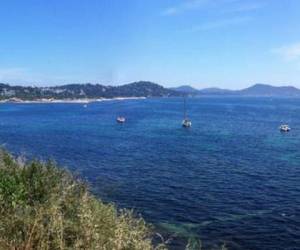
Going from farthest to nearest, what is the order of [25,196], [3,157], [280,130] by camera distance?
[280,130] → [3,157] → [25,196]

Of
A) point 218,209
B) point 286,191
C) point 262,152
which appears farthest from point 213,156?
point 218,209

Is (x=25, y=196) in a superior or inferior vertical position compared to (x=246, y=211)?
superior

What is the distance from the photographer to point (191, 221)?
4503 centimetres

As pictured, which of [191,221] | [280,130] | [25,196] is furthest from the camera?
[280,130]

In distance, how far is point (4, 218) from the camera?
40.8 feet

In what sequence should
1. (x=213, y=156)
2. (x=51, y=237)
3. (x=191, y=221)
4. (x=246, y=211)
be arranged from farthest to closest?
1. (x=213, y=156)
2. (x=246, y=211)
3. (x=191, y=221)
4. (x=51, y=237)

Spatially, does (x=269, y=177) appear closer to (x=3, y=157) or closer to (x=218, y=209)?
(x=218, y=209)

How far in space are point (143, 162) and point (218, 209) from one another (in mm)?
29978

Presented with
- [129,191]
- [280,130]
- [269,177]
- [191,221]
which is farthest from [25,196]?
[280,130]

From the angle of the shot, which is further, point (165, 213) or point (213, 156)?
point (213, 156)

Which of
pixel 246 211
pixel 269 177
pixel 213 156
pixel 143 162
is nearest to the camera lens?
pixel 246 211

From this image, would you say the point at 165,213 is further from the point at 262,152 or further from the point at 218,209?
the point at 262,152

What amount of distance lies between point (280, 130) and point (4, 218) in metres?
126

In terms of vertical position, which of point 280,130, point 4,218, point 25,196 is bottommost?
point 280,130
